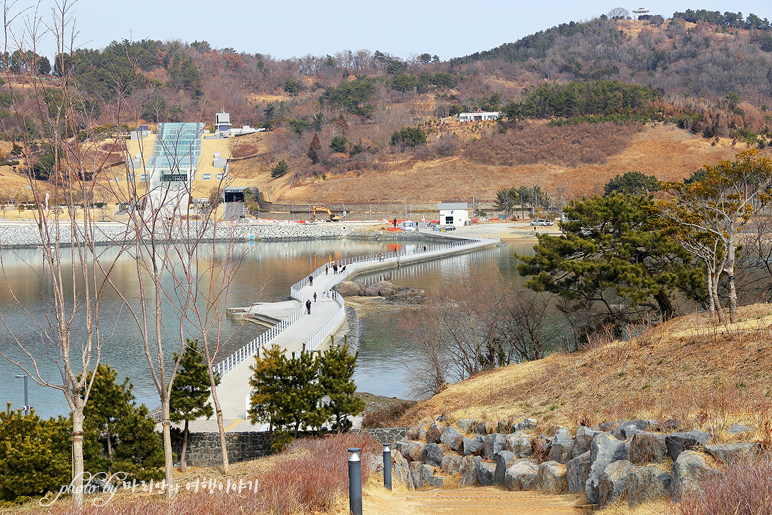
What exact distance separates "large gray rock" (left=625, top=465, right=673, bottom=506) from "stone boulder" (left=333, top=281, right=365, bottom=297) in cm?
3925

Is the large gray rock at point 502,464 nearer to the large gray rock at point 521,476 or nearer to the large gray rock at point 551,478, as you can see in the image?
the large gray rock at point 521,476

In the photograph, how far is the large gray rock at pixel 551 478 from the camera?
29.7 ft

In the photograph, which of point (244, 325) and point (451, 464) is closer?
point (451, 464)

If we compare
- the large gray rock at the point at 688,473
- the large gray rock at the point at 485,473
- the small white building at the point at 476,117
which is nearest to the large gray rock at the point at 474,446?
the large gray rock at the point at 485,473

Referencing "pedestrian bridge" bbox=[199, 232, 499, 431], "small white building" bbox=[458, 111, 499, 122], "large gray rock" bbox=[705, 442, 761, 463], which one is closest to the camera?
"large gray rock" bbox=[705, 442, 761, 463]

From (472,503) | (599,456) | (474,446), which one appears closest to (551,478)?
(599,456)

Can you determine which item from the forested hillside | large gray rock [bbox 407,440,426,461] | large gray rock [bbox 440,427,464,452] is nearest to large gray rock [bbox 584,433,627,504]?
large gray rock [bbox 440,427,464,452]

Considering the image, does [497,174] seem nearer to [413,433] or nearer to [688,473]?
[413,433]

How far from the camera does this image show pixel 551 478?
9.11m

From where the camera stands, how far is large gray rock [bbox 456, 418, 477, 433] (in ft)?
40.5

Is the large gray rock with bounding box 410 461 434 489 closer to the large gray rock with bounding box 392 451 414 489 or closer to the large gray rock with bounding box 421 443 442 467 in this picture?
the large gray rock with bounding box 392 451 414 489

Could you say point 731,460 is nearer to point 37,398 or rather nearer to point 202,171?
point 37,398

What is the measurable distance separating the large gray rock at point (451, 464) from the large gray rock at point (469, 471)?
12 centimetres

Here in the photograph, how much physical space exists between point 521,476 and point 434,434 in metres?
2.94
